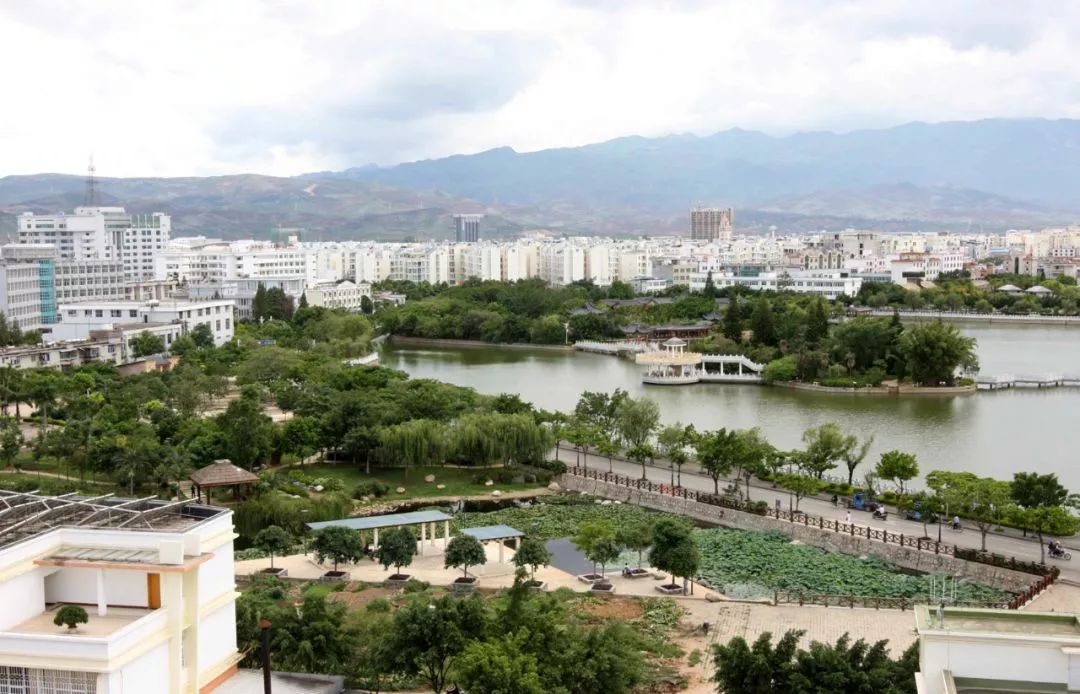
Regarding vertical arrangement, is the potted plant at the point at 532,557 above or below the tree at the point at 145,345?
below

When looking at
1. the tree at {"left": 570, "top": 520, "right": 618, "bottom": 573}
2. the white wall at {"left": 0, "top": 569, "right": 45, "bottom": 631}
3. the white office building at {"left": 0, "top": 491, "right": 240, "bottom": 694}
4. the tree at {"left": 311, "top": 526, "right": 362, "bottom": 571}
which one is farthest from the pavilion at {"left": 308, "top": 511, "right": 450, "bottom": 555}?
the white wall at {"left": 0, "top": 569, "right": 45, "bottom": 631}

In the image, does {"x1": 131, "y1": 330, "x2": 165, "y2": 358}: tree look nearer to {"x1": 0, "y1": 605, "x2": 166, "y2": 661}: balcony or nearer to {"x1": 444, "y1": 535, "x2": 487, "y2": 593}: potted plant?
{"x1": 444, "y1": 535, "x2": 487, "y2": 593}: potted plant

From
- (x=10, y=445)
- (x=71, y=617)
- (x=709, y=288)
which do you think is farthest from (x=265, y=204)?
(x=71, y=617)

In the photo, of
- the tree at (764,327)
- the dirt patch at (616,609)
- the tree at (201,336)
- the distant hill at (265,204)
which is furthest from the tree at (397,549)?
the distant hill at (265,204)

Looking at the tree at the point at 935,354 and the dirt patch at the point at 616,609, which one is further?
the tree at the point at 935,354

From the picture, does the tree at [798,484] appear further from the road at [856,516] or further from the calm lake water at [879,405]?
the calm lake water at [879,405]

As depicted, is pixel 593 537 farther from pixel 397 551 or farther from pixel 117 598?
pixel 117 598

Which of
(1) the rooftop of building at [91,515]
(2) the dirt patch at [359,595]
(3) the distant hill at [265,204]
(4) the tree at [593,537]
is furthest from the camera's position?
(3) the distant hill at [265,204]
